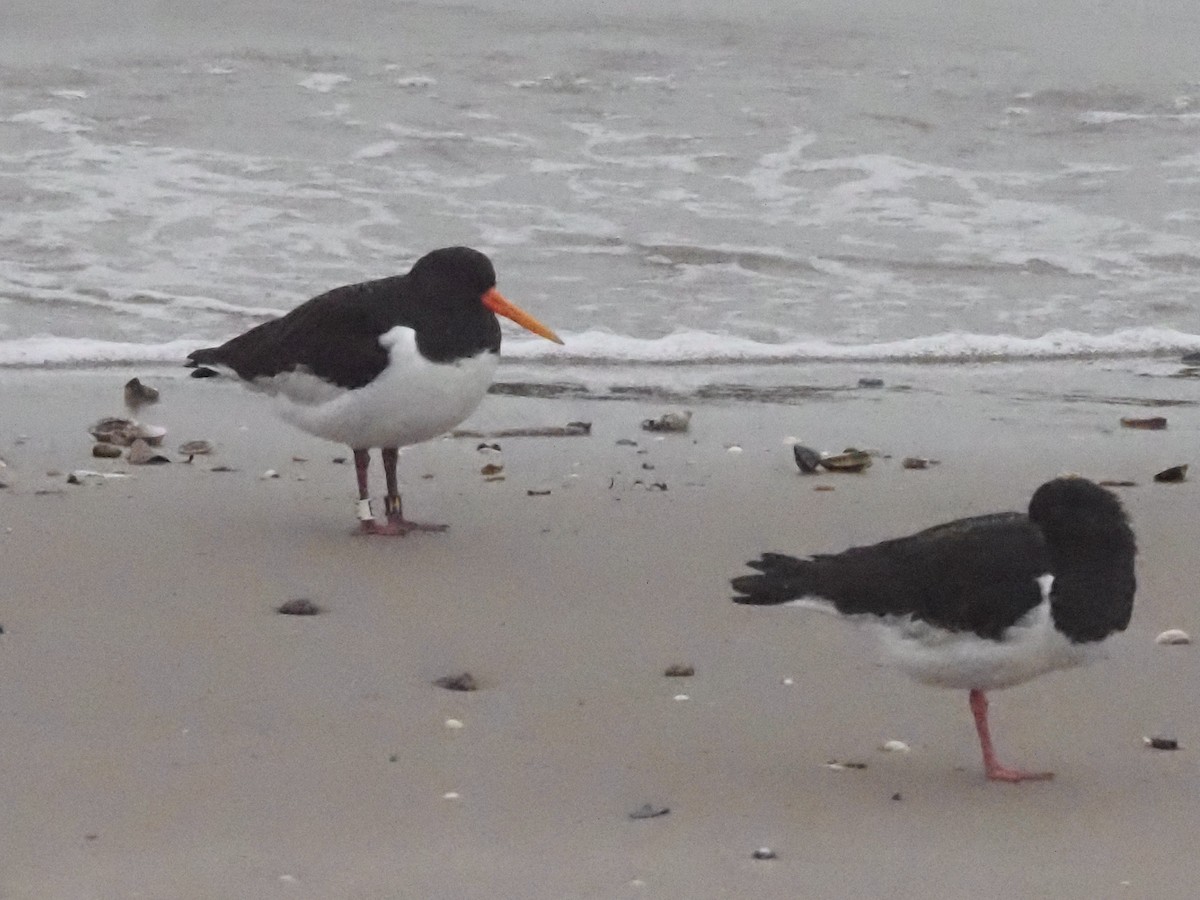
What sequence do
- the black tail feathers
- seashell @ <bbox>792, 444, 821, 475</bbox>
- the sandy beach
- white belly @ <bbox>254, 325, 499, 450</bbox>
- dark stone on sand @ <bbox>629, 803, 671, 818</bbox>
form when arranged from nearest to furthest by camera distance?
the sandy beach
dark stone on sand @ <bbox>629, 803, 671, 818</bbox>
the black tail feathers
white belly @ <bbox>254, 325, 499, 450</bbox>
seashell @ <bbox>792, 444, 821, 475</bbox>

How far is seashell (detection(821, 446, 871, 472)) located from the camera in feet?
22.9

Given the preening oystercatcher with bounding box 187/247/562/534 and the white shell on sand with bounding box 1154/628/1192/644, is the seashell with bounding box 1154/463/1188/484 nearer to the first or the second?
the white shell on sand with bounding box 1154/628/1192/644

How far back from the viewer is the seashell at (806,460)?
22.8 ft

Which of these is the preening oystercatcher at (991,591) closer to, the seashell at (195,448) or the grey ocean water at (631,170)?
the seashell at (195,448)

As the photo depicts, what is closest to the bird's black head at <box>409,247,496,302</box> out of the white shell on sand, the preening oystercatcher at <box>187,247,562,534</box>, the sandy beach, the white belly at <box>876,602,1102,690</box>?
the preening oystercatcher at <box>187,247,562,534</box>

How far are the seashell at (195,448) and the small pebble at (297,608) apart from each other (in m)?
1.94

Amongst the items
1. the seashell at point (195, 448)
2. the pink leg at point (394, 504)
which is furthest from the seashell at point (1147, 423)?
the seashell at point (195, 448)

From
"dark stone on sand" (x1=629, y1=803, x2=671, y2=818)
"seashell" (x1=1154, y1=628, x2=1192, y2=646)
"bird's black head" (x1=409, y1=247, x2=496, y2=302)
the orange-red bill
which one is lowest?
"seashell" (x1=1154, y1=628, x2=1192, y2=646)

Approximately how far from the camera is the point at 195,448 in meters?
7.33

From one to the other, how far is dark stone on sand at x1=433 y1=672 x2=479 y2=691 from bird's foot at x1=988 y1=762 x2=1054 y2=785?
1.22 meters

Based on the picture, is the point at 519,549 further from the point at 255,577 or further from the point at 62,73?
the point at 62,73

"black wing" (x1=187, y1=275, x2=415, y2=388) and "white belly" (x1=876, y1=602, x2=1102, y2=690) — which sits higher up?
"black wing" (x1=187, y1=275, x2=415, y2=388)

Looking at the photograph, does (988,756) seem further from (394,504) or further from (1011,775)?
(394,504)

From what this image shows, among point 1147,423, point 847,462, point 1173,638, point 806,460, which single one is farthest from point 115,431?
point 1173,638
